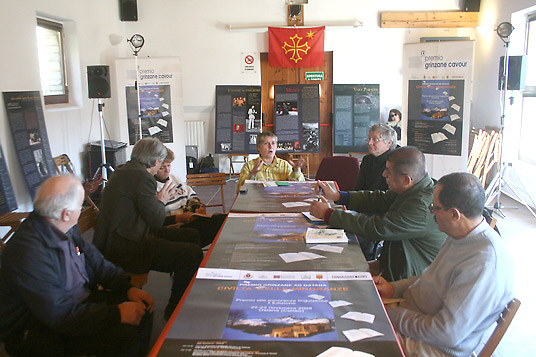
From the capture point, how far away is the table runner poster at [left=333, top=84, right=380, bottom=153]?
8766mm

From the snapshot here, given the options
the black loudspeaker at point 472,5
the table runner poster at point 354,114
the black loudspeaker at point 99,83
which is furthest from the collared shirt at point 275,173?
the black loudspeaker at point 472,5

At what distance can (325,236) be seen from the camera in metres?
2.56

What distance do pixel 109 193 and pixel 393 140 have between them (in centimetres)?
241

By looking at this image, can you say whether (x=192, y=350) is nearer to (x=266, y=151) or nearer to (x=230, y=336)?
(x=230, y=336)

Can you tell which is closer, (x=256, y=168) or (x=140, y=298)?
(x=140, y=298)

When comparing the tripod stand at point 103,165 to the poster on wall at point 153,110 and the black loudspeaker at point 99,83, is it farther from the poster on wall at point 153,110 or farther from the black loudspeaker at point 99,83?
the poster on wall at point 153,110

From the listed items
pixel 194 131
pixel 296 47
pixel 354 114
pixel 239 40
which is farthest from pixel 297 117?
pixel 194 131

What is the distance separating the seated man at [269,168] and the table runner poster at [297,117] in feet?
13.6

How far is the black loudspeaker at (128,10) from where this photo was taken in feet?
28.2

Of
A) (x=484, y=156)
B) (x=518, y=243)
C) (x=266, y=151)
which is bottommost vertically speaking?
(x=518, y=243)

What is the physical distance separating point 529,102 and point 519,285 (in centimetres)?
395

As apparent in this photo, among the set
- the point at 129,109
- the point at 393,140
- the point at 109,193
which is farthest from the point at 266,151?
the point at 129,109

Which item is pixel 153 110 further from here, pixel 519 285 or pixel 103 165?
pixel 519 285

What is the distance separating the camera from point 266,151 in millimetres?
4555
